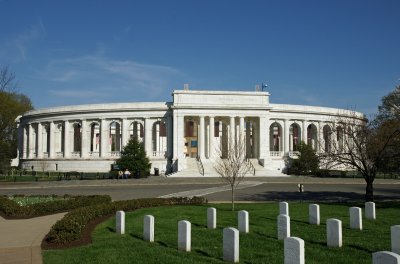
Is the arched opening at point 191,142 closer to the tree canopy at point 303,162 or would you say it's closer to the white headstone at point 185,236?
the tree canopy at point 303,162

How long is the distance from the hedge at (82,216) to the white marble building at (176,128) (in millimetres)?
35730

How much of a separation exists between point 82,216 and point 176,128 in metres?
49.3

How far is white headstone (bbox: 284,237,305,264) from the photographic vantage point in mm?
8633

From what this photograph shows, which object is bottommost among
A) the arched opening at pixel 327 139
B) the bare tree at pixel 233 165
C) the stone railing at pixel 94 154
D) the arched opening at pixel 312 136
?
the bare tree at pixel 233 165

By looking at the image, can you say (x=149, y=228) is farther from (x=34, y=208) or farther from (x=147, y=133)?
(x=147, y=133)

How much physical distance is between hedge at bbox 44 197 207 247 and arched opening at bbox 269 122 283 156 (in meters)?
48.0

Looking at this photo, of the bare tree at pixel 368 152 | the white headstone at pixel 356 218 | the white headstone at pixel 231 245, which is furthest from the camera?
the bare tree at pixel 368 152

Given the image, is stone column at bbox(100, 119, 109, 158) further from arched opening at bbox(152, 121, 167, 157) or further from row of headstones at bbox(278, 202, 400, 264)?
row of headstones at bbox(278, 202, 400, 264)

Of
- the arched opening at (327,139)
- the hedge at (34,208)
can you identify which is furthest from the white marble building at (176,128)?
the hedge at (34,208)

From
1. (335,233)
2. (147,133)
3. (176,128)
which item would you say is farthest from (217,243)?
(147,133)

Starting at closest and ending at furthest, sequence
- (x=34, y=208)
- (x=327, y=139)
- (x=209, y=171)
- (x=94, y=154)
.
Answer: (x=34, y=208) → (x=327, y=139) → (x=209, y=171) → (x=94, y=154)

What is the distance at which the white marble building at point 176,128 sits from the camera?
65875 millimetres

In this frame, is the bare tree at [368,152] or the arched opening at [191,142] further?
the arched opening at [191,142]

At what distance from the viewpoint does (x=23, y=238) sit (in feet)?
49.0
